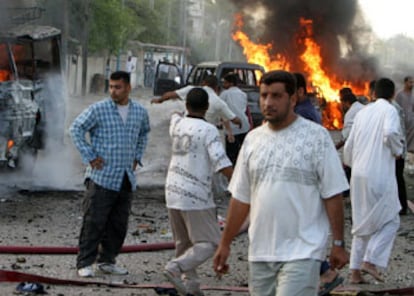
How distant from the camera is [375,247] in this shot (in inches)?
287

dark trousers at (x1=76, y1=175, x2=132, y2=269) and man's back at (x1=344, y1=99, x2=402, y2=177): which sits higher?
man's back at (x1=344, y1=99, x2=402, y2=177)

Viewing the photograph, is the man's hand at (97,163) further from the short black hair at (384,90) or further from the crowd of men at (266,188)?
the short black hair at (384,90)

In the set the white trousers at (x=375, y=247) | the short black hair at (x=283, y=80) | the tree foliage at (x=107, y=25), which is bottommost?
the tree foliage at (x=107, y=25)

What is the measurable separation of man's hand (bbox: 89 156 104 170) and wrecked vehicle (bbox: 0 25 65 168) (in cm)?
439

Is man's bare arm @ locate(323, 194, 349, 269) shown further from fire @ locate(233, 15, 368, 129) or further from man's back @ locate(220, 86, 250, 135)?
fire @ locate(233, 15, 368, 129)

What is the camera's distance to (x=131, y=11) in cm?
5375

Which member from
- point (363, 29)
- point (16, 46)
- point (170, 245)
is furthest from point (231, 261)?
point (363, 29)

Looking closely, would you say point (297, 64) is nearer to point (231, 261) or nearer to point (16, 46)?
point (16, 46)

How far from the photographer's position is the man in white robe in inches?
286

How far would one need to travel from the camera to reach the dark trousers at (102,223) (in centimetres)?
741

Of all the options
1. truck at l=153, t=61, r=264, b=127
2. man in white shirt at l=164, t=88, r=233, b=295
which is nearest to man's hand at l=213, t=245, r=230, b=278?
man in white shirt at l=164, t=88, r=233, b=295

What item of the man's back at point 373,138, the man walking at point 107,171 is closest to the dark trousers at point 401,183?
the man's back at point 373,138

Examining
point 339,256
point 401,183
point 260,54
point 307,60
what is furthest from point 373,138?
point 307,60

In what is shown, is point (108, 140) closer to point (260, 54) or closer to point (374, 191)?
point (374, 191)
